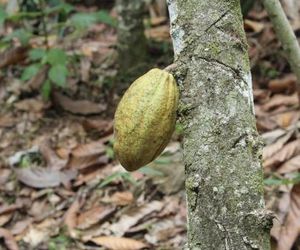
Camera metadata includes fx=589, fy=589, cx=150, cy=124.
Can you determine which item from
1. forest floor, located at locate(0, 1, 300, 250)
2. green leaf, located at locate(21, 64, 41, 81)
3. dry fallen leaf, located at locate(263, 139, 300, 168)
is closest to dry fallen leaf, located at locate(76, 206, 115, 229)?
forest floor, located at locate(0, 1, 300, 250)

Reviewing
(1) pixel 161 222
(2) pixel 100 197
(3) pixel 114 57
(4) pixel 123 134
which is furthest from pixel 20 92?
(4) pixel 123 134

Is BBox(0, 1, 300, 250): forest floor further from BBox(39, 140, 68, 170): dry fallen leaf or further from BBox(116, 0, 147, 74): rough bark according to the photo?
BBox(116, 0, 147, 74): rough bark

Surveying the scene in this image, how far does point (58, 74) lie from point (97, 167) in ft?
2.04

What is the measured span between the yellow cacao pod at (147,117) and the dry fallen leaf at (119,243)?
4.73ft

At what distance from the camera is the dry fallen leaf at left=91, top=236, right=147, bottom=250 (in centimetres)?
263

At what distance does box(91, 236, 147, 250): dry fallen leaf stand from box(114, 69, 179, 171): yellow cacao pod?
1443 mm

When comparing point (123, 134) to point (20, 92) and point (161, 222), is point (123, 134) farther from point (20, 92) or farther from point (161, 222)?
point (20, 92)

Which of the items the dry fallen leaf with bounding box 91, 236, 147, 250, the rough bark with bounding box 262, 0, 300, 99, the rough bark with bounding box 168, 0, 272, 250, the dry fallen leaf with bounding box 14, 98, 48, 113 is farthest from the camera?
the dry fallen leaf with bounding box 14, 98, 48, 113

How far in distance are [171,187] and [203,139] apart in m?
1.89

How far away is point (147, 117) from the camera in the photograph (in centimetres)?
121

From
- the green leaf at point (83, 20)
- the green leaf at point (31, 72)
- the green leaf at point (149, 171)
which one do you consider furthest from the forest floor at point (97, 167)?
the green leaf at point (83, 20)

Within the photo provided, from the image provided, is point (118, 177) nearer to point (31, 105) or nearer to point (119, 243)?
point (119, 243)

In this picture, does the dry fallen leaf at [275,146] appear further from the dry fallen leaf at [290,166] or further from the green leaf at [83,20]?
the green leaf at [83,20]

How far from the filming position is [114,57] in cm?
439
